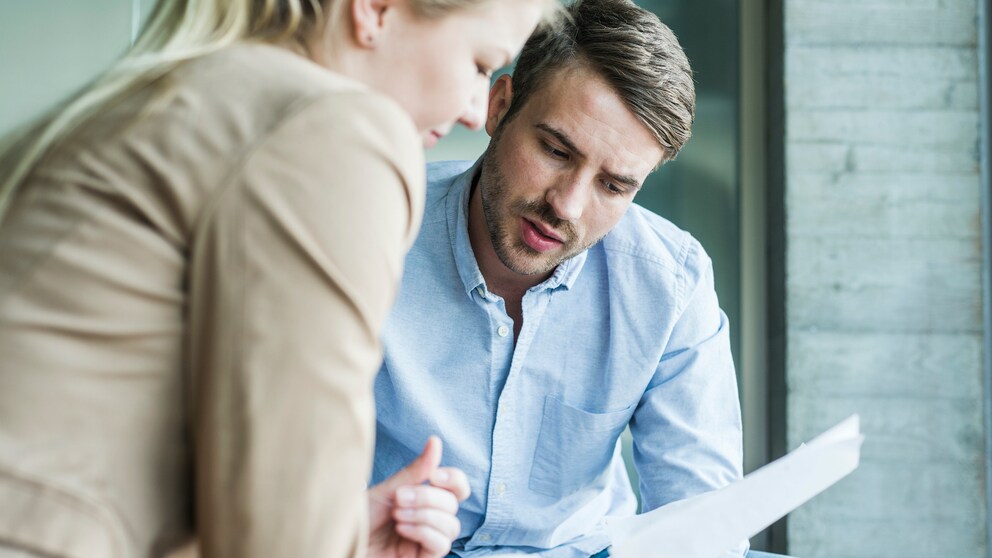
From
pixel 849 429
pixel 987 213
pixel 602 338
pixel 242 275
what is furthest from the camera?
pixel 987 213

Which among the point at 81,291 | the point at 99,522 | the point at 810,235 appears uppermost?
the point at 81,291

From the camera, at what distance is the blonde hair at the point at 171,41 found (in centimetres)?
71

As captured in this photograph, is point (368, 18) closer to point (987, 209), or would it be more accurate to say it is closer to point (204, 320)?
point (204, 320)

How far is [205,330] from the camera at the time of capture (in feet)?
2.05

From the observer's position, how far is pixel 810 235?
8.79 ft

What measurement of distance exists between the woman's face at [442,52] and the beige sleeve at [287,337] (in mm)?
207

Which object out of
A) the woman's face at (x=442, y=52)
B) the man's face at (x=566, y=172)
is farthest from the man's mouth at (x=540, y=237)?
the woman's face at (x=442, y=52)

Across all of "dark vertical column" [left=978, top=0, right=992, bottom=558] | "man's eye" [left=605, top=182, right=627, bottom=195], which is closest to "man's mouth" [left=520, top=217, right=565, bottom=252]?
"man's eye" [left=605, top=182, right=627, bottom=195]

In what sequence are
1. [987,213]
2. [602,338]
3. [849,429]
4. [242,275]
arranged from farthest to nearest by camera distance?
[987,213] → [602,338] → [849,429] → [242,275]

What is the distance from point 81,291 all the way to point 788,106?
238 cm

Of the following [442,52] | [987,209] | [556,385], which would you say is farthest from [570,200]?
[987,209]

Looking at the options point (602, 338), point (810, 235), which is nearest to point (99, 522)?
point (602, 338)

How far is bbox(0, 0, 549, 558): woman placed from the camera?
24.1 inches

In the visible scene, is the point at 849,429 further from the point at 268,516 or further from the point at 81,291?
the point at 81,291
